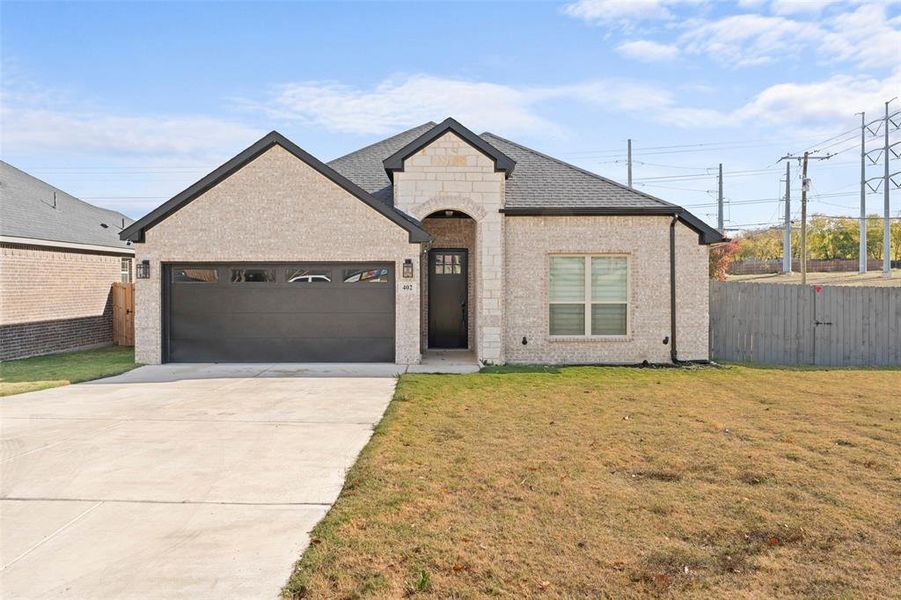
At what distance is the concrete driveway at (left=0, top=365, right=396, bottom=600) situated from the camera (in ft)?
12.7

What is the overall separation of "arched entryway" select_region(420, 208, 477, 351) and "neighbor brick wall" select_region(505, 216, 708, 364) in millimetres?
1891

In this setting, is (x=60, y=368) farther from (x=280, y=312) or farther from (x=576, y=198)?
(x=576, y=198)

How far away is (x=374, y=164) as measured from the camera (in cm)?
1561

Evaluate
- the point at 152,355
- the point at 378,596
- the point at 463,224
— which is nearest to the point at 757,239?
the point at 463,224

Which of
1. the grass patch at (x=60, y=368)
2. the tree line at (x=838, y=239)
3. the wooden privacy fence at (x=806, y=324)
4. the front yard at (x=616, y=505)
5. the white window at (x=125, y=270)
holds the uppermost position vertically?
the tree line at (x=838, y=239)

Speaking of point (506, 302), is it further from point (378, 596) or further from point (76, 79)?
point (76, 79)

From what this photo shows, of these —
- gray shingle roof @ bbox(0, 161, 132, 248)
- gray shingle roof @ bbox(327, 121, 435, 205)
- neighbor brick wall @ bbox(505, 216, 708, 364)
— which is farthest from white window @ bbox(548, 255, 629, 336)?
gray shingle roof @ bbox(0, 161, 132, 248)

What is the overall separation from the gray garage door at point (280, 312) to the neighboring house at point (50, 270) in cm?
438

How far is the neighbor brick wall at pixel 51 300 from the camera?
14305mm

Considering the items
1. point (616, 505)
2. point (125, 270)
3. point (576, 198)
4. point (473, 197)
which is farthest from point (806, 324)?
point (125, 270)

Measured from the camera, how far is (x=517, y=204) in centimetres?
1329

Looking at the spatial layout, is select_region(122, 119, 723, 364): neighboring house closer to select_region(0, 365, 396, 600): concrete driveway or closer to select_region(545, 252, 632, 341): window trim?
select_region(545, 252, 632, 341): window trim

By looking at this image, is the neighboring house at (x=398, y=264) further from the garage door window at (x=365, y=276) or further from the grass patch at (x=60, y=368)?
the grass patch at (x=60, y=368)

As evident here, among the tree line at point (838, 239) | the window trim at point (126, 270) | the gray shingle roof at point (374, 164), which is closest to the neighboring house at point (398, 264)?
the gray shingle roof at point (374, 164)
